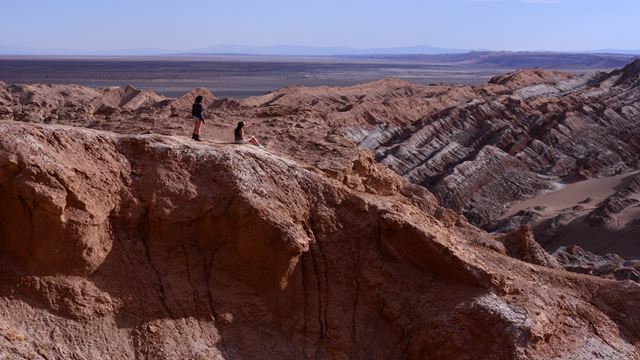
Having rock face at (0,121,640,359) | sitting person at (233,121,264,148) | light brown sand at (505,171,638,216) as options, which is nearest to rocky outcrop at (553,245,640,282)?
light brown sand at (505,171,638,216)

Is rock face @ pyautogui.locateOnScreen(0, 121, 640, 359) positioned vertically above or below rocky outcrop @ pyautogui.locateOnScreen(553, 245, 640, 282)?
above

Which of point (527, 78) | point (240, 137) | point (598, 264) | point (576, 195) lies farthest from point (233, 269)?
point (527, 78)

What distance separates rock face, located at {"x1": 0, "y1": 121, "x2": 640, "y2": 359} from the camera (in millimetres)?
10266

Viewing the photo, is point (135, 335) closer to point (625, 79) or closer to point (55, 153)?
point (55, 153)

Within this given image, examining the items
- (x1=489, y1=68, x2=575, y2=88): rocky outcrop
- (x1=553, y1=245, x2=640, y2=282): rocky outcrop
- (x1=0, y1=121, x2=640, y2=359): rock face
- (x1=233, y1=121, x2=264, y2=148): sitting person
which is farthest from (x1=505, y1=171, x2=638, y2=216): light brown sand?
(x1=489, y1=68, x2=575, y2=88): rocky outcrop

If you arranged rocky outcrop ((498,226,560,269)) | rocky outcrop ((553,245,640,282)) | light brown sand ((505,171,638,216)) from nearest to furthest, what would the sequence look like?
rocky outcrop ((498,226,560,269))
rocky outcrop ((553,245,640,282))
light brown sand ((505,171,638,216))

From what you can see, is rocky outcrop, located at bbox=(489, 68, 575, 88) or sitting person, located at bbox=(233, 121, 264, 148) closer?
sitting person, located at bbox=(233, 121, 264, 148)

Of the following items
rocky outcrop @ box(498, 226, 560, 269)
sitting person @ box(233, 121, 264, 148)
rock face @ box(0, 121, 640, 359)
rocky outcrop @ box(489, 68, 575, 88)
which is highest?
sitting person @ box(233, 121, 264, 148)

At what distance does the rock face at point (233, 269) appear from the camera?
10.3 meters

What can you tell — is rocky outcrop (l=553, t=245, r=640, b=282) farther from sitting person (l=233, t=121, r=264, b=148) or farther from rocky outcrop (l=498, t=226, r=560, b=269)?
sitting person (l=233, t=121, r=264, b=148)

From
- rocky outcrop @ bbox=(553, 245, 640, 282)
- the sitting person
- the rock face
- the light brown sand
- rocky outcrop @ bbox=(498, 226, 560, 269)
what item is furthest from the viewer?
the light brown sand

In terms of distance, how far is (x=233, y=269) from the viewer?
36.9 feet

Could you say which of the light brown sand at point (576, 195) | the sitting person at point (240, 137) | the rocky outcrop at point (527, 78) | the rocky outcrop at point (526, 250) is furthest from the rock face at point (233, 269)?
the rocky outcrop at point (527, 78)

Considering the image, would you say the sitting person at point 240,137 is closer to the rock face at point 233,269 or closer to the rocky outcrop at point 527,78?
the rock face at point 233,269
